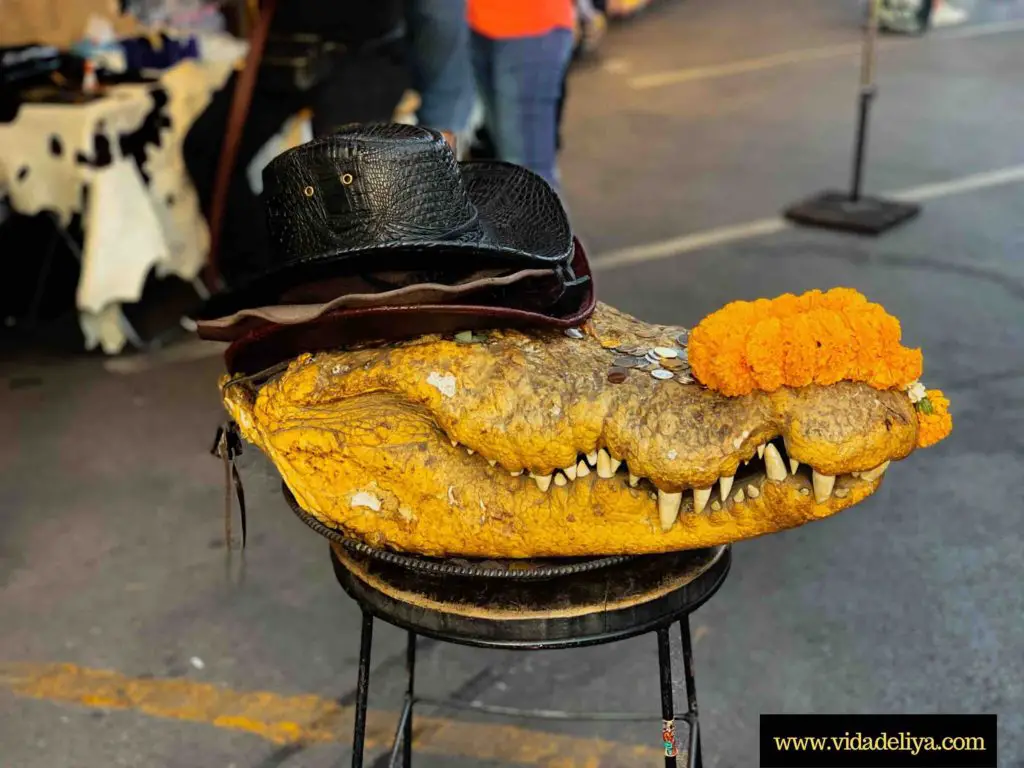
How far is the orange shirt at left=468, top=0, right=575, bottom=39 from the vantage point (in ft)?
10.9

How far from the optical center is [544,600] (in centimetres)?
143

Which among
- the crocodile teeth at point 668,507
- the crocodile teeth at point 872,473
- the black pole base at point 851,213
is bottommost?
the black pole base at point 851,213

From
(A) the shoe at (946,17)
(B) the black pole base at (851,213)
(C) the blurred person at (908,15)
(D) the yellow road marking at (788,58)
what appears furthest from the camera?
(A) the shoe at (946,17)

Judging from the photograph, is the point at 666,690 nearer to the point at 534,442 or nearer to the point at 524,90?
the point at 534,442

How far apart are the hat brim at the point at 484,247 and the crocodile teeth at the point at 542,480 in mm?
287

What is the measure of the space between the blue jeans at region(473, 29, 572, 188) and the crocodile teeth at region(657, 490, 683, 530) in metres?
2.25

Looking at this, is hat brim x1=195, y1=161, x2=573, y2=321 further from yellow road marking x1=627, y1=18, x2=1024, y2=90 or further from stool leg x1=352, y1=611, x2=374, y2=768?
yellow road marking x1=627, y1=18, x2=1024, y2=90

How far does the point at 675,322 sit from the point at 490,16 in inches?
49.7

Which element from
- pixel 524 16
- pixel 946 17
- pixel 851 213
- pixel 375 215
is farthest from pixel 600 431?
pixel 946 17

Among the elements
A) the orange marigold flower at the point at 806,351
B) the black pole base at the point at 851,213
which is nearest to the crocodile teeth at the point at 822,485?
the orange marigold flower at the point at 806,351

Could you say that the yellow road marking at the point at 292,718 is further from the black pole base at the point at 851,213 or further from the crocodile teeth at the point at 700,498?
the black pole base at the point at 851,213

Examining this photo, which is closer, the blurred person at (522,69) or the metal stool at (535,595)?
the metal stool at (535,595)

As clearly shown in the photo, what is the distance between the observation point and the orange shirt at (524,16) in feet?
10.9

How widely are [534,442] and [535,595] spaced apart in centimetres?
22
